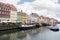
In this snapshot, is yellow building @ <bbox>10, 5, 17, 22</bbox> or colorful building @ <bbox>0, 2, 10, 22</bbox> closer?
colorful building @ <bbox>0, 2, 10, 22</bbox>

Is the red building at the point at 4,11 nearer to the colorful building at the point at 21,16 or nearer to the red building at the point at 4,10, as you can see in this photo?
the red building at the point at 4,10

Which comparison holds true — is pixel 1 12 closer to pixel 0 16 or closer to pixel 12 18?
pixel 0 16

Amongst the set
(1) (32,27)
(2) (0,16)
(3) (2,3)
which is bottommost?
(1) (32,27)

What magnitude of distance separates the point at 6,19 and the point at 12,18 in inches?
60.9

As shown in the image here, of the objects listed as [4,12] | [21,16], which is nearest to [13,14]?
[4,12]

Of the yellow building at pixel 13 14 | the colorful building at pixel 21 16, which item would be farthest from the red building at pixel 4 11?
the colorful building at pixel 21 16

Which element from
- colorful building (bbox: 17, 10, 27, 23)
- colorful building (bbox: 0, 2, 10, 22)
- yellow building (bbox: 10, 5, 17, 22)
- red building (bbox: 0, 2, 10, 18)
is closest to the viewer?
colorful building (bbox: 0, 2, 10, 22)

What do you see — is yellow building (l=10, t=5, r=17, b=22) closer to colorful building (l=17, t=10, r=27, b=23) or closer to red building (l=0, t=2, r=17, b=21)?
colorful building (l=17, t=10, r=27, b=23)

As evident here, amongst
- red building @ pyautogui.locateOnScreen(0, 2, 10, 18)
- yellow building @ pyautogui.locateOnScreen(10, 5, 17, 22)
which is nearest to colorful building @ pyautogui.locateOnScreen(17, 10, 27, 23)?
yellow building @ pyautogui.locateOnScreen(10, 5, 17, 22)

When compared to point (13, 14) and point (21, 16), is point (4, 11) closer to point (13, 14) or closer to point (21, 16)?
point (13, 14)

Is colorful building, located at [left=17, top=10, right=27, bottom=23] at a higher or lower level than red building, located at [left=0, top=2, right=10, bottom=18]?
lower

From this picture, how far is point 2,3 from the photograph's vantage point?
12.3 metres

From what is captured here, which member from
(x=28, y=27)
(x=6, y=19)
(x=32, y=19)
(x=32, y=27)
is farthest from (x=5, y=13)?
(x=32, y=19)

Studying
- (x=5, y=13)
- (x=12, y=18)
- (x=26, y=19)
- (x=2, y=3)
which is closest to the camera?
(x=2, y=3)
